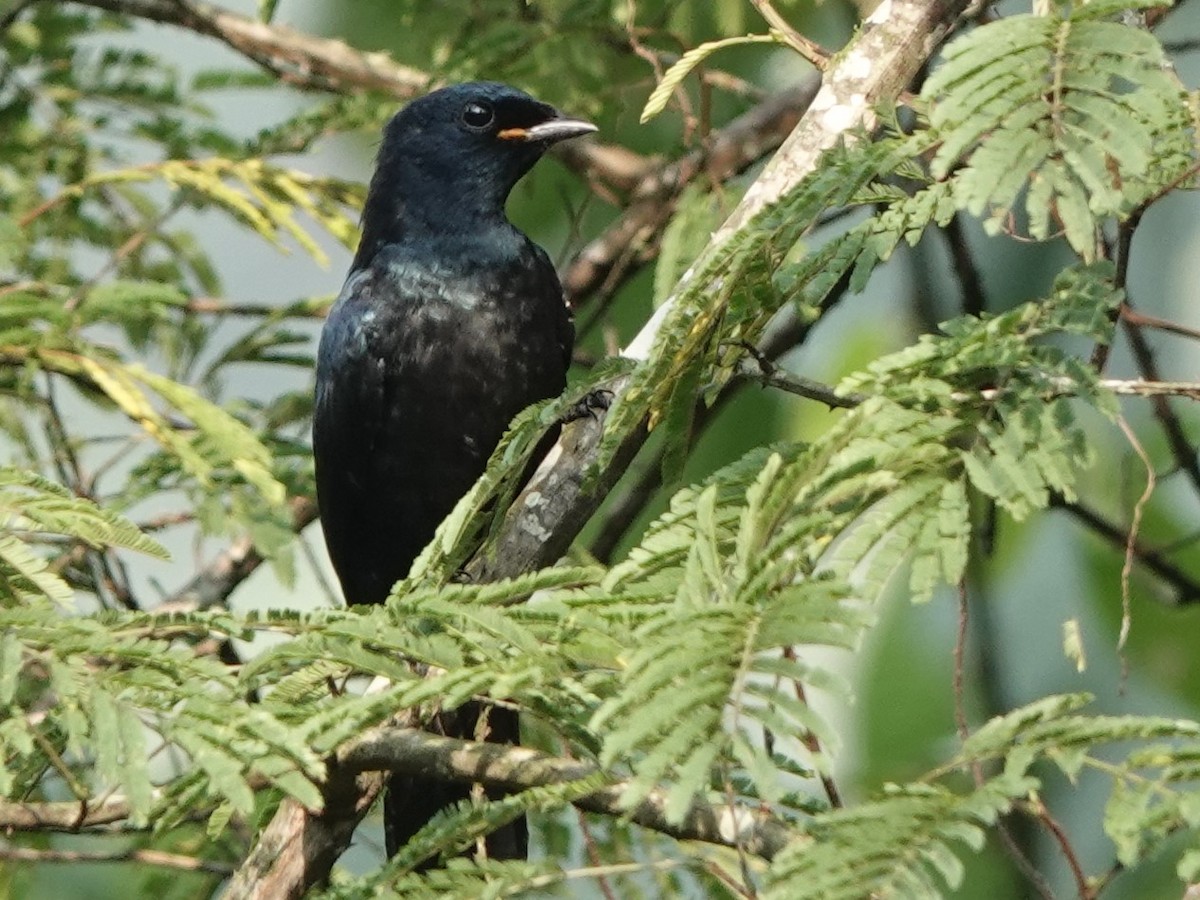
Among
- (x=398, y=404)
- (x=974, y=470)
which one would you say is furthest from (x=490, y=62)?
(x=974, y=470)

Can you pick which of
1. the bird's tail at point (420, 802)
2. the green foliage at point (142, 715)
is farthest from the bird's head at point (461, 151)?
the green foliage at point (142, 715)

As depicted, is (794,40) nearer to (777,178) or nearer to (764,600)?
(777,178)

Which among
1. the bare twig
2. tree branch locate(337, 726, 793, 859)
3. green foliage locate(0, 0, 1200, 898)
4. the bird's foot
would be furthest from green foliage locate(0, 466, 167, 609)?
the bare twig

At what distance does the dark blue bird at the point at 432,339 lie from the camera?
4.66 meters

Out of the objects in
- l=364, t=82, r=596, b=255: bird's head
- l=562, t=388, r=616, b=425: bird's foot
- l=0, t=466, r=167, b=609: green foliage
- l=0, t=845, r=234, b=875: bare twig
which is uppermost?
l=364, t=82, r=596, b=255: bird's head

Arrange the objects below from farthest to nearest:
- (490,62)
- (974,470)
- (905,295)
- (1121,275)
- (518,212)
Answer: (518,212) → (905,295) → (490,62) → (1121,275) → (974,470)

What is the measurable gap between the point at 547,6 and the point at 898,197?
9.05 ft

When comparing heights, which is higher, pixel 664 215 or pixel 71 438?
pixel 664 215

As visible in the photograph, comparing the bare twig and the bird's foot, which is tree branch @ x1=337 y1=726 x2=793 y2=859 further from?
the bare twig

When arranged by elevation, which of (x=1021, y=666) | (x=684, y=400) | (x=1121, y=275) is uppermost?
(x=1121, y=275)

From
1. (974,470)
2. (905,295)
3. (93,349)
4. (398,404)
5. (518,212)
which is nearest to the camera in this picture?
(974,470)

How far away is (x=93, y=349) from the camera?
4.29 m

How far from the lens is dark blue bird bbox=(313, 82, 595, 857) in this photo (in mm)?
4660

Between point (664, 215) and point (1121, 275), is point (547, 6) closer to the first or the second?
point (664, 215)
